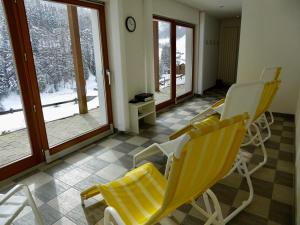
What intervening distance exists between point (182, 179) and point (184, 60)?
561 cm

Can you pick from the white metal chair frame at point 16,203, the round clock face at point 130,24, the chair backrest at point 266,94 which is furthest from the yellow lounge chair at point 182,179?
the round clock face at point 130,24

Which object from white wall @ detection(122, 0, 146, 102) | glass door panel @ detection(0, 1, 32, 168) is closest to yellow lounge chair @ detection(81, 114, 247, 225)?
glass door panel @ detection(0, 1, 32, 168)

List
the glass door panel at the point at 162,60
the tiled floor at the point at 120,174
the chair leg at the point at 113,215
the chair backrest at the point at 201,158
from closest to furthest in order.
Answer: the chair backrest at the point at 201,158 < the chair leg at the point at 113,215 < the tiled floor at the point at 120,174 < the glass door panel at the point at 162,60

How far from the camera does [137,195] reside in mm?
1390

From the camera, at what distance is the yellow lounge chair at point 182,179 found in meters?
0.89

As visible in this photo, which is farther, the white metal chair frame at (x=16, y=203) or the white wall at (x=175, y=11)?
the white wall at (x=175, y=11)

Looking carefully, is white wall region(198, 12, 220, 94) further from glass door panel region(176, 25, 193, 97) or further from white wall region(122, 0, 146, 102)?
white wall region(122, 0, 146, 102)

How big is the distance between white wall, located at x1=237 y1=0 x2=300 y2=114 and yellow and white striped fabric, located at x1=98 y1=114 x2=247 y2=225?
3.94 m

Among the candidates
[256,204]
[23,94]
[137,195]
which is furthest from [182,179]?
[23,94]

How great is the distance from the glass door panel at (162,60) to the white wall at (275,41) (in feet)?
5.70

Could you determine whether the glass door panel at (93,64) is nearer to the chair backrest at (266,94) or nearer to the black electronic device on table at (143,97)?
the black electronic device on table at (143,97)

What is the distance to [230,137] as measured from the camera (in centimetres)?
107

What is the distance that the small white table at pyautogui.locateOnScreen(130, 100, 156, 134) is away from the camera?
11.8 feet

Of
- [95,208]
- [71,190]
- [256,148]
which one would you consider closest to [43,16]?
[71,190]
